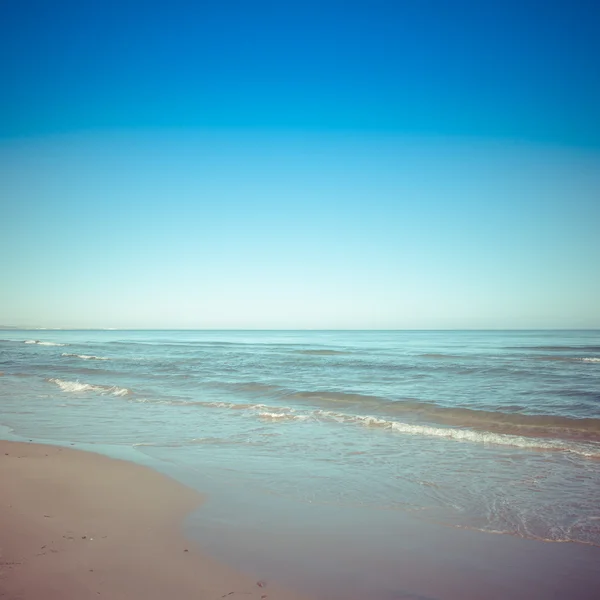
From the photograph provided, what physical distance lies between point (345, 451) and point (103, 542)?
543 centimetres

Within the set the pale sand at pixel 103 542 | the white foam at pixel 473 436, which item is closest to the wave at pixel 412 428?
the white foam at pixel 473 436

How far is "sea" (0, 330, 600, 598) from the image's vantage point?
5215 mm

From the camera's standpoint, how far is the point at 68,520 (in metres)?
5.32

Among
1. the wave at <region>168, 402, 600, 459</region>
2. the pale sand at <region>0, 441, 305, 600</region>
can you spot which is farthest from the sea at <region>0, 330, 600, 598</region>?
the pale sand at <region>0, 441, 305, 600</region>

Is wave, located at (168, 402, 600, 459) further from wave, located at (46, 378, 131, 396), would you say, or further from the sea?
wave, located at (46, 378, 131, 396)

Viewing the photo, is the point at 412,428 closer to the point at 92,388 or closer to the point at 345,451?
the point at 345,451

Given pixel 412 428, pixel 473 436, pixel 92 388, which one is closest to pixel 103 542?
pixel 412 428

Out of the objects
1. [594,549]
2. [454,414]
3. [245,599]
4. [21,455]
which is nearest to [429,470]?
[594,549]

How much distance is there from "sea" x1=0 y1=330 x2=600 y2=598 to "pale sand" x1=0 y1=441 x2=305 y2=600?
375 millimetres

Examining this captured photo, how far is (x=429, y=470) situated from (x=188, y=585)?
521cm

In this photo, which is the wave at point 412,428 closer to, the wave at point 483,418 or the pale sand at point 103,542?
the wave at point 483,418

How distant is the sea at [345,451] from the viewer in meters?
5.21

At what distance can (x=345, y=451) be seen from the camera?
906 cm

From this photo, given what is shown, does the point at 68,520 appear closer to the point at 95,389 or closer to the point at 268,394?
the point at 268,394
